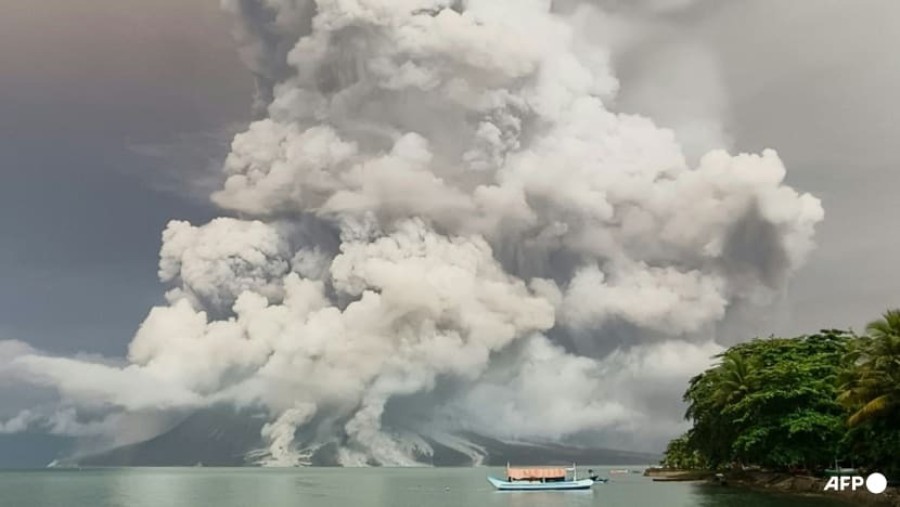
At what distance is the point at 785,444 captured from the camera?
8381 centimetres

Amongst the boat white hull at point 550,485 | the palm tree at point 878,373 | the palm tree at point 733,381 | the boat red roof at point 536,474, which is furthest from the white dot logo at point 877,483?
the boat red roof at point 536,474

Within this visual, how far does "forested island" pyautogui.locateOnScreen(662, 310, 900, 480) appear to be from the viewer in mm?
60312

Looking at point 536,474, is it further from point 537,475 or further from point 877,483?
point 877,483

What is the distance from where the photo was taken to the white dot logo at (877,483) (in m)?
65.2

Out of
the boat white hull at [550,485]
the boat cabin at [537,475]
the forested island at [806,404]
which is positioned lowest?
the boat white hull at [550,485]

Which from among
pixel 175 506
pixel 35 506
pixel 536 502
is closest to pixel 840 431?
pixel 536 502

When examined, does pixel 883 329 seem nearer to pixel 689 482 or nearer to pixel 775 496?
pixel 775 496

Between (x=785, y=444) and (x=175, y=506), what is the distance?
73.6 m

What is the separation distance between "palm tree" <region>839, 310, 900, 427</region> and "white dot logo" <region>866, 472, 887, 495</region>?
231 inches

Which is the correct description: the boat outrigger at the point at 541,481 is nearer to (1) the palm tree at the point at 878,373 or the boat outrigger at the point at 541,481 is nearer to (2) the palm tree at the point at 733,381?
(2) the palm tree at the point at 733,381

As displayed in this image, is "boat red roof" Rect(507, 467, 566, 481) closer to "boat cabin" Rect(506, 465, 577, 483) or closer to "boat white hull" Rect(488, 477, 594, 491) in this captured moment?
"boat cabin" Rect(506, 465, 577, 483)

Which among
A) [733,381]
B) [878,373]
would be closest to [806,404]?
[733,381]

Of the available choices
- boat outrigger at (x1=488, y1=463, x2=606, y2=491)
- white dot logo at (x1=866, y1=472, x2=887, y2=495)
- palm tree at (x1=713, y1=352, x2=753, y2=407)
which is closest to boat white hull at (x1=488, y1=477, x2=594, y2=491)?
boat outrigger at (x1=488, y1=463, x2=606, y2=491)

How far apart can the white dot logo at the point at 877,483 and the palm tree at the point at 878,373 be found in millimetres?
Answer: 5875
